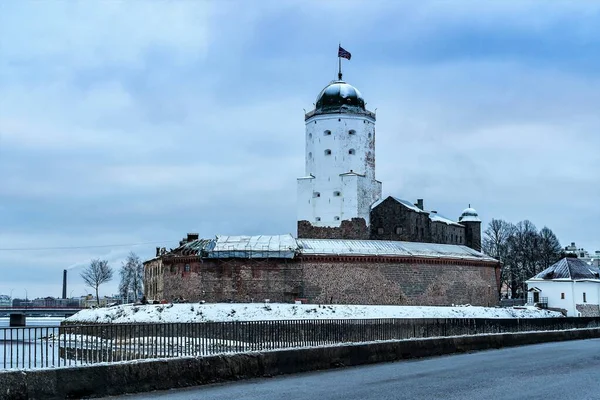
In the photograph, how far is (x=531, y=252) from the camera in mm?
96688

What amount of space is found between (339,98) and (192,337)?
5235cm

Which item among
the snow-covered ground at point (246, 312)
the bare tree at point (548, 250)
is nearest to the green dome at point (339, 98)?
the snow-covered ground at point (246, 312)

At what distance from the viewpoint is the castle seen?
5784cm

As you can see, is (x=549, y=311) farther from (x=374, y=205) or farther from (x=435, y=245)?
(x=374, y=205)

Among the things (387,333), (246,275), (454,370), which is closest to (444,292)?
(246,275)

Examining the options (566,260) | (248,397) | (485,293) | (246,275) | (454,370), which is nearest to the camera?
(248,397)

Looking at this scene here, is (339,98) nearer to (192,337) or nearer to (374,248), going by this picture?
(374,248)

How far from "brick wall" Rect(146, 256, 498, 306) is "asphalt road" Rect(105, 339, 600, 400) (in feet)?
126

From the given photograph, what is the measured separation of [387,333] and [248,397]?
11.3 meters

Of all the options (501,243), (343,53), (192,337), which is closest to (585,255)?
(501,243)

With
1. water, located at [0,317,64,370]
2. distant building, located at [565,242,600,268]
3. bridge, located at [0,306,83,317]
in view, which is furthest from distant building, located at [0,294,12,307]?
water, located at [0,317,64,370]

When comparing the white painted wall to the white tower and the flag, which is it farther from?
the flag

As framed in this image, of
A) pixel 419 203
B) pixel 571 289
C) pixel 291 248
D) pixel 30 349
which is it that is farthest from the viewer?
pixel 419 203

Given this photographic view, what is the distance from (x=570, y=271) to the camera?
6944 cm
